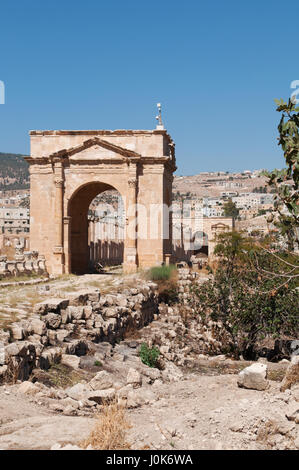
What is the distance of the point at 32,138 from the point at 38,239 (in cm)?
436

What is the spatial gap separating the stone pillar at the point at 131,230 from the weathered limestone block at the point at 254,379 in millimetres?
14819

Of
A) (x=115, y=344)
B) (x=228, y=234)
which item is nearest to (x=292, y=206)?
(x=115, y=344)

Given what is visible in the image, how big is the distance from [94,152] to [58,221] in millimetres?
3281

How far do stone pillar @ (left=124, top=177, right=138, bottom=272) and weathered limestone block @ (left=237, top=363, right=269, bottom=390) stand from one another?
14819 mm

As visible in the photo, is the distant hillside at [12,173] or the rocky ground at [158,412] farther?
the distant hillside at [12,173]

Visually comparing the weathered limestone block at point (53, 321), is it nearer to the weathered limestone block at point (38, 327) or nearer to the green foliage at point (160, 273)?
the weathered limestone block at point (38, 327)

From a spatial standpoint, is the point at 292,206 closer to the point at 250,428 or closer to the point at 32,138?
the point at 250,428

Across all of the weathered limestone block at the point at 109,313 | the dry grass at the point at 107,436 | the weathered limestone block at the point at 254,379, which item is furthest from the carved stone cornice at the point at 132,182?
the dry grass at the point at 107,436

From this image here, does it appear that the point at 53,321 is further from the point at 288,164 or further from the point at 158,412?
the point at 288,164

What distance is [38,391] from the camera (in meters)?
6.93

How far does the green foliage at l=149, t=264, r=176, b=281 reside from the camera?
2008 centimetres

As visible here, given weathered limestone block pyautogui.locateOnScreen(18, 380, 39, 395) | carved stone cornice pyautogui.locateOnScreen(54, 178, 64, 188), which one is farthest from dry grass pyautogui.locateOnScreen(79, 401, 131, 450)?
carved stone cornice pyautogui.locateOnScreen(54, 178, 64, 188)

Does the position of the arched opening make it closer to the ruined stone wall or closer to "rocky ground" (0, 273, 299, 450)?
the ruined stone wall

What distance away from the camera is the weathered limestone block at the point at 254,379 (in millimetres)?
7238
